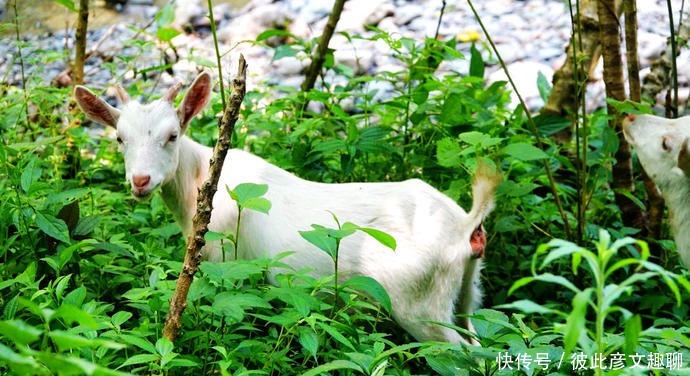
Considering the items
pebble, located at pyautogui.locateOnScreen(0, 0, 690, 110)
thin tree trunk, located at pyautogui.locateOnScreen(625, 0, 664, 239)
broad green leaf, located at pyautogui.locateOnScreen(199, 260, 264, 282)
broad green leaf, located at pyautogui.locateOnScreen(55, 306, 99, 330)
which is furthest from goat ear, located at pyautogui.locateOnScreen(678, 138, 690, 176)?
pebble, located at pyautogui.locateOnScreen(0, 0, 690, 110)

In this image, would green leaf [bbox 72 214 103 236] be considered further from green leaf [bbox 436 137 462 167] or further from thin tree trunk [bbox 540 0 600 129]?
thin tree trunk [bbox 540 0 600 129]

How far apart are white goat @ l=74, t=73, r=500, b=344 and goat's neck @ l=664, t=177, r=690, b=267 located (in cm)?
103

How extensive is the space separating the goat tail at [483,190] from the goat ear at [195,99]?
4.05ft

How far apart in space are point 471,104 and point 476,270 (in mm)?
1157

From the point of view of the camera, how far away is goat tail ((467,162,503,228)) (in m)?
3.31

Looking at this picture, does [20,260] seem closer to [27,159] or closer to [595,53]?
[27,159]

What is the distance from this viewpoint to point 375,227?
11.4 feet

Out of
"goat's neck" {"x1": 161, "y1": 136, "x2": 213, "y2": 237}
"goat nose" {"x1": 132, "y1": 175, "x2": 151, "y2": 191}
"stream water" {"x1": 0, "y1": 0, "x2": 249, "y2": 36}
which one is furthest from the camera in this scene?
"stream water" {"x1": 0, "y1": 0, "x2": 249, "y2": 36}

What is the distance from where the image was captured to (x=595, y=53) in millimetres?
5203

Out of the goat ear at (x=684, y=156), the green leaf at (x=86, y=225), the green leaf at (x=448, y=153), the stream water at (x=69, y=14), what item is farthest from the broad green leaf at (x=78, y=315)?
the stream water at (x=69, y=14)

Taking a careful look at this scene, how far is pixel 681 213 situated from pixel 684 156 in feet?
1.06

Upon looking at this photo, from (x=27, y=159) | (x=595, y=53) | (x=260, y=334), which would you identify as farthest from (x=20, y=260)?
(x=595, y=53)

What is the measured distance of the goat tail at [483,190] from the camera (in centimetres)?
331

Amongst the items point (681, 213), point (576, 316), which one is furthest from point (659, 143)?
point (576, 316)
